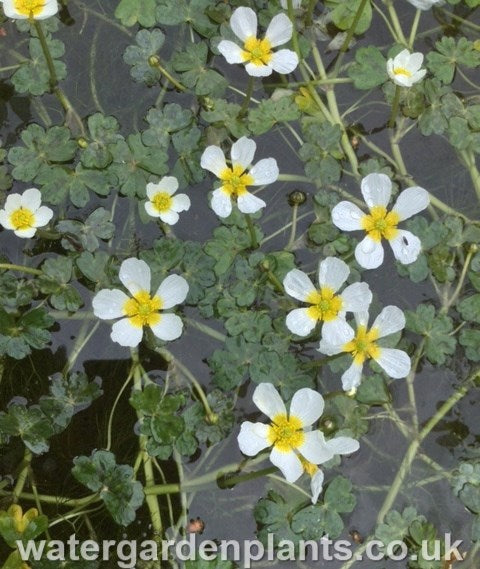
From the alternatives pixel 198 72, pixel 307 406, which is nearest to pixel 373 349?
pixel 307 406

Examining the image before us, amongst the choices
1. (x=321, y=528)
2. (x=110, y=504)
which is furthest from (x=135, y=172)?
(x=321, y=528)

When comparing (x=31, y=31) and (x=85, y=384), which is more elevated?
(x=31, y=31)

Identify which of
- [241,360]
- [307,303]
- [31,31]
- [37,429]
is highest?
[31,31]

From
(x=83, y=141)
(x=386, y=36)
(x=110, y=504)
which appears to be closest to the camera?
(x=110, y=504)

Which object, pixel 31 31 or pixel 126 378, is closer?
pixel 126 378

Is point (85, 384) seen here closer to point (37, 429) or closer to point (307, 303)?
point (37, 429)

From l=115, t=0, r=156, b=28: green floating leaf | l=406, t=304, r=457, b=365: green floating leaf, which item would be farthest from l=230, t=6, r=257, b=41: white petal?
l=406, t=304, r=457, b=365: green floating leaf

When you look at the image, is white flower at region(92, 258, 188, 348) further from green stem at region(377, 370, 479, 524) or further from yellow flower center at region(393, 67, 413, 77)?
yellow flower center at region(393, 67, 413, 77)
